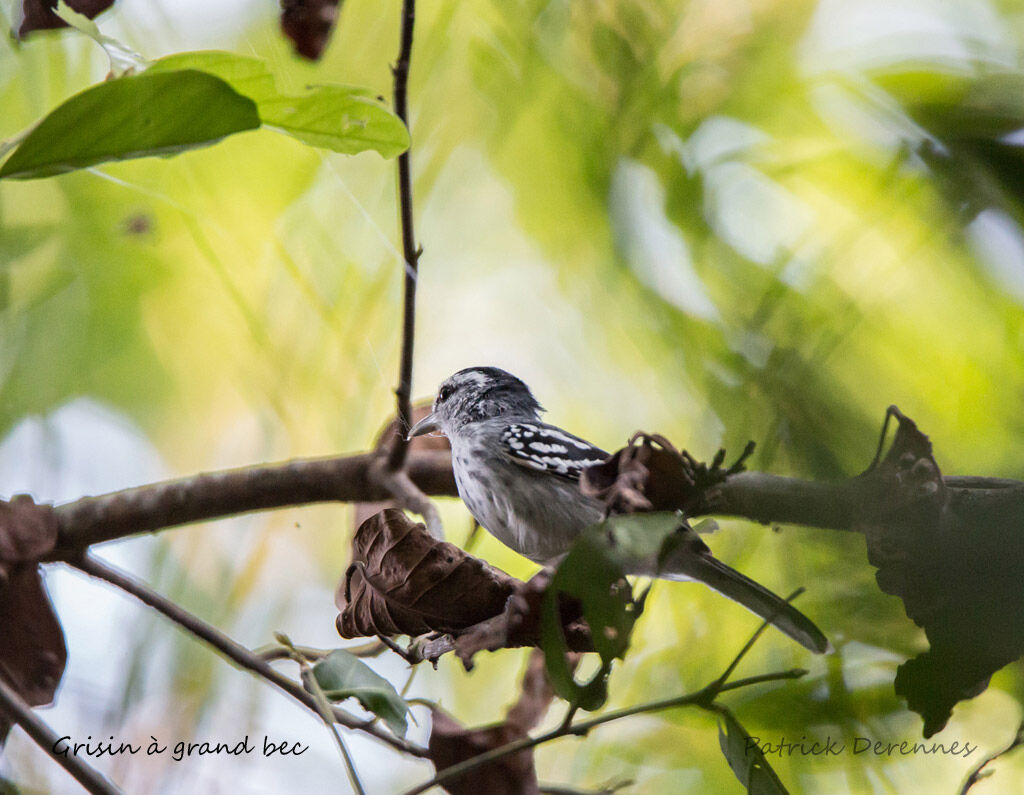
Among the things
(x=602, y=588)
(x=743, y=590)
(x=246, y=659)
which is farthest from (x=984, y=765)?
(x=246, y=659)

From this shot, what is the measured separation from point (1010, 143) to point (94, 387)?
89.1 inches

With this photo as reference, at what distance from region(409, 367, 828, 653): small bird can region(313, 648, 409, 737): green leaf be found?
40cm

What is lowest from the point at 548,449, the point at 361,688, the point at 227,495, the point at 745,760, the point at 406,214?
the point at 227,495

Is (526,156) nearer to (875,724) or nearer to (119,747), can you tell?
(875,724)

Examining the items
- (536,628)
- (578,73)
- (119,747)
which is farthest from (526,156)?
(119,747)

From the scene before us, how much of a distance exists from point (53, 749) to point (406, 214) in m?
0.75

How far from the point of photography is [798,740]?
4.48 feet

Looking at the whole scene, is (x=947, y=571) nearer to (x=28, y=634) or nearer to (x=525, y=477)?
(x=525, y=477)

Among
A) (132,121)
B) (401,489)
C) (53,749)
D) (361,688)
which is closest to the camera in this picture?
(53,749)

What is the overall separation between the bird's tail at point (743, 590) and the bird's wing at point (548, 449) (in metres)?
0.30

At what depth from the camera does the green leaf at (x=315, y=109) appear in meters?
1.06

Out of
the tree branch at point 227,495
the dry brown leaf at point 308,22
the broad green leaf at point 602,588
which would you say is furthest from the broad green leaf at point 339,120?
the tree branch at point 227,495

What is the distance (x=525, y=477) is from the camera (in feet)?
6.07

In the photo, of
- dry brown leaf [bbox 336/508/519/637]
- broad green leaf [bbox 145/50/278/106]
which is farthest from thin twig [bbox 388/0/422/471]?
dry brown leaf [bbox 336/508/519/637]
